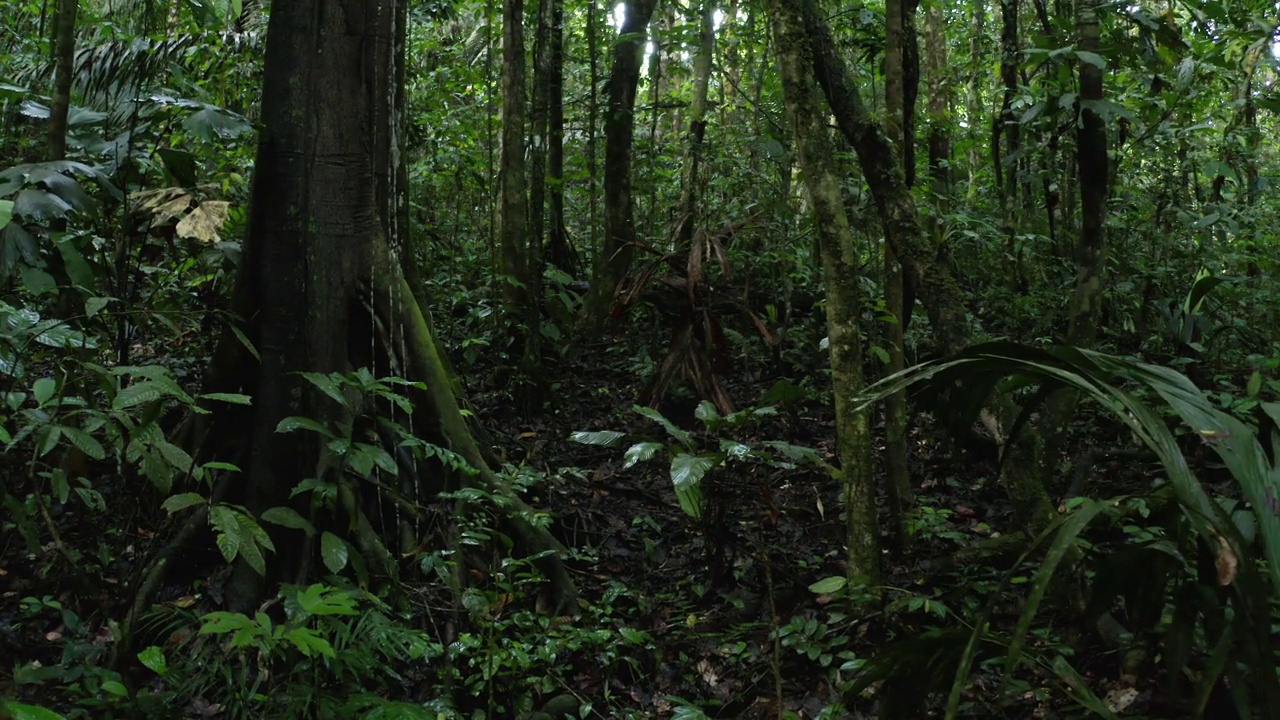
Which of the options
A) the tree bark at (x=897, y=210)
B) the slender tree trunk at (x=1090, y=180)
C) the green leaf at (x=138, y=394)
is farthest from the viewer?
the slender tree trunk at (x=1090, y=180)

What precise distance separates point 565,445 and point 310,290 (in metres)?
2.33

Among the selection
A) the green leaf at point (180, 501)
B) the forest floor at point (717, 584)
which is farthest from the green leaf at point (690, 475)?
the green leaf at point (180, 501)

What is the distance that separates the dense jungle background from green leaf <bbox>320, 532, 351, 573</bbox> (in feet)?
0.05

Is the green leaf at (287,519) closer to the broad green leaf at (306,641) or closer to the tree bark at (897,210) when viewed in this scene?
the broad green leaf at (306,641)

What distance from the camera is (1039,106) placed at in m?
4.61

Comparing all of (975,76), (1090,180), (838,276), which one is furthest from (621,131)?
(838,276)

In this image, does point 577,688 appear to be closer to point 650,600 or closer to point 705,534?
point 650,600

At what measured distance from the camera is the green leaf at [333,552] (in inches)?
128

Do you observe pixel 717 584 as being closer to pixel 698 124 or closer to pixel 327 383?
pixel 327 383

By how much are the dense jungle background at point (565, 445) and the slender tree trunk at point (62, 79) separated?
0.02 metres

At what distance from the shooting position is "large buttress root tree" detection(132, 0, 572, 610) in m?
3.84

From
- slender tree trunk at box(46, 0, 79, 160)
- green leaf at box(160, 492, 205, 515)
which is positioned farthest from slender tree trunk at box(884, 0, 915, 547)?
slender tree trunk at box(46, 0, 79, 160)

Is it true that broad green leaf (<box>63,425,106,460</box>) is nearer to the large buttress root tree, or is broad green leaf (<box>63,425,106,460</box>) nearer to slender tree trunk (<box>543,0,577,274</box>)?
the large buttress root tree

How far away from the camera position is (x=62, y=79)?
430cm
